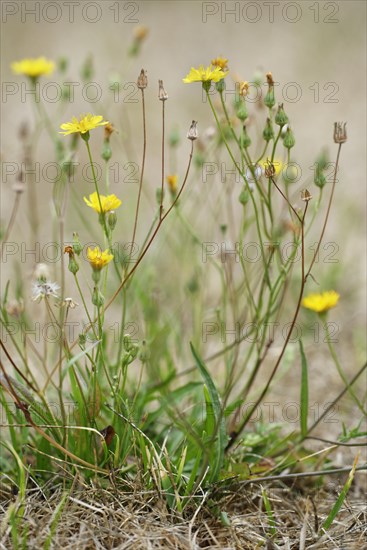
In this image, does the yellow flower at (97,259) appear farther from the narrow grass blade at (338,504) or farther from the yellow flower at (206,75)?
the narrow grass blade at (338,504)

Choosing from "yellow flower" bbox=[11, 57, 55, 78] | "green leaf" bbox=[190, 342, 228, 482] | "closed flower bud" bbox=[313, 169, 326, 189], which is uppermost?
"yellow flower" bbox=[11, 57, 55, 78]

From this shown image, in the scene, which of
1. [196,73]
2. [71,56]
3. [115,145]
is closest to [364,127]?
[115,145]

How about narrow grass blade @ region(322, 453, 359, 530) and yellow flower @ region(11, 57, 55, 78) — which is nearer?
narrow grass blade @ region(322, 453, 359, 530)

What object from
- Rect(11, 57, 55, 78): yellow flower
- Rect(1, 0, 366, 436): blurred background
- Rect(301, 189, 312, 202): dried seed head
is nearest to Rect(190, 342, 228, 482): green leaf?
Rect(301, 189, 312, 202): dried seed head

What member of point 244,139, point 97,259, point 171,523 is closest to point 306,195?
point 244,139

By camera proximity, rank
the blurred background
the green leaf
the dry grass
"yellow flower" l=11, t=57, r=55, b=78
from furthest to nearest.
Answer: the blurred background < "yellow flower" l=11, t=57, r=55, b=78 < the green leaf < the dry grass

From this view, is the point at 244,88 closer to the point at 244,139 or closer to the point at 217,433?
the point at 244,139

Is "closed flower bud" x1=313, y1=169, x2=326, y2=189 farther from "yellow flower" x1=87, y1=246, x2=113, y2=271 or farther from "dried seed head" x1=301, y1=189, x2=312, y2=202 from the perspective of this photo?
"yellow flower" x1=87, y1=246, x2=113, y2=271
